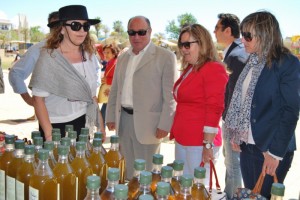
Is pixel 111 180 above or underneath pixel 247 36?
underneath

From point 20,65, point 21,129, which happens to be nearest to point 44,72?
point 20,65

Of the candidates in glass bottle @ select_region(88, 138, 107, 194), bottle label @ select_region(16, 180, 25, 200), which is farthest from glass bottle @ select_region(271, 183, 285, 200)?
bottle label @ select_region(16, 180, 25, 200)

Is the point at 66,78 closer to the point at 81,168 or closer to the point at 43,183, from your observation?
the point at 81,168

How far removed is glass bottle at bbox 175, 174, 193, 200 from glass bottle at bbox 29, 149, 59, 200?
1.51ft

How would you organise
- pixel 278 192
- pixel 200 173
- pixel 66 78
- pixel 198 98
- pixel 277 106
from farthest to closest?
pixel 198 98 < pixel 66 78 < pixel 277 106 < pixel 200 173 < pixel 278 192

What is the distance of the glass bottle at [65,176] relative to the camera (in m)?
1.26

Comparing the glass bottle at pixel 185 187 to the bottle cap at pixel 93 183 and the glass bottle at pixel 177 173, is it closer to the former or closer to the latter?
the glass bottle at pixel 177 173

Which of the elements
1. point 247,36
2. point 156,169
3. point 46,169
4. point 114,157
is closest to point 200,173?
point 156,169

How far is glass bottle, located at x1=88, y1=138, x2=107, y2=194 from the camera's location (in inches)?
56.4

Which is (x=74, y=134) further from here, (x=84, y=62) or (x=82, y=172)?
(x=84, y=62)

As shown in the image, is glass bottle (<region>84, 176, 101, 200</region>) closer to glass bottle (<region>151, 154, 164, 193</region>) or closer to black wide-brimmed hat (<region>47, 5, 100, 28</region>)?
glass bottle (<region>151, 154, 164, 193</region>)

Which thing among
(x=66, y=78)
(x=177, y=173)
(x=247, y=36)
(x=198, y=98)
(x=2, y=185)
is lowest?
(x=2, y=185)

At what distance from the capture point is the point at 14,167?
1.36 meters

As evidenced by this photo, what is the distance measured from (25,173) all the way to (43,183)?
13 cm
